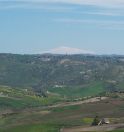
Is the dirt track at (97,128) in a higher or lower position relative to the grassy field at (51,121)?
higher

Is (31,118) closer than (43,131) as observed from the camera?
No

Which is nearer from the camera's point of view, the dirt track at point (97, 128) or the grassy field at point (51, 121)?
the dirt track at point (97, 128)

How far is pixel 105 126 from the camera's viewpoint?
477 feet

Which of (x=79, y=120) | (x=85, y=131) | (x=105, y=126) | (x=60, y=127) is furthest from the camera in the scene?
(x=79, y=120)

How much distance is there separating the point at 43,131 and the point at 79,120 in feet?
75.0

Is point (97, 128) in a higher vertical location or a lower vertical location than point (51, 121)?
higher

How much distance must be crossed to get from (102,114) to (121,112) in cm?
807

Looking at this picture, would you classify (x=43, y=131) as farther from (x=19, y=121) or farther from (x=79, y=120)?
(x=19, y=121)

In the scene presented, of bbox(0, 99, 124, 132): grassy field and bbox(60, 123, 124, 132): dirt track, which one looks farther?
bbox(0, 99, 124, 132): grassy field

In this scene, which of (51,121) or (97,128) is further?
(51,121)

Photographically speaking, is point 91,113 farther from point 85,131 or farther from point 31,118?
point 85,131

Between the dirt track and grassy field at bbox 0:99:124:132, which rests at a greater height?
the dirt track

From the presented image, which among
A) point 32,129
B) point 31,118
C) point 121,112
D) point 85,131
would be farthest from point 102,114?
point 85,131

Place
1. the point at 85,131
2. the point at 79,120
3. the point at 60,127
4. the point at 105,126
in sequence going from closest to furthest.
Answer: the point at 85,131
the point at 105,126
the point at 60,127
the point at 79,120
